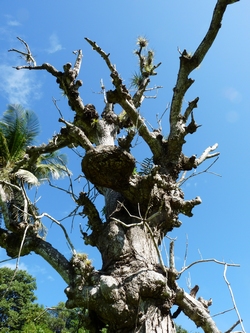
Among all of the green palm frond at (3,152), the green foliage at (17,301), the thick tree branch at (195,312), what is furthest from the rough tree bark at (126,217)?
the green foliage at (17,301)

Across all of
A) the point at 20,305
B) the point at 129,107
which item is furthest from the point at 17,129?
the point at 20,305

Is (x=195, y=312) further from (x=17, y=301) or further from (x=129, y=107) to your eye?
(x=17, y=301)

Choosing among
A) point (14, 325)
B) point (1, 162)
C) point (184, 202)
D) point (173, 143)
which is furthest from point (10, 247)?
point (14, 325)

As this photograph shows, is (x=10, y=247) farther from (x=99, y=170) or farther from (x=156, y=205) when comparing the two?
(x=156, y=205)

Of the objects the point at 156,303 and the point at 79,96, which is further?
the point at 79,96

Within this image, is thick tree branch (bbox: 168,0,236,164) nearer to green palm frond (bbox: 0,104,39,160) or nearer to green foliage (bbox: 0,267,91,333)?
green palm frond (bbox: 0,104,39,160)

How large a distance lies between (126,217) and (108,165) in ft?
2.13

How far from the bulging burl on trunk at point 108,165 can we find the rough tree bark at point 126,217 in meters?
0.01

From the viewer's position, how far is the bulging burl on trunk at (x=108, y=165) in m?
3.34

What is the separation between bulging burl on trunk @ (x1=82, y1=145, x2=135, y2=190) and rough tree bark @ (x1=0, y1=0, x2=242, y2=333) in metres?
0.01

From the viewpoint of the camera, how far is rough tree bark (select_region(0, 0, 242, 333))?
8.79 ft

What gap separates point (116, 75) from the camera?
4.19m

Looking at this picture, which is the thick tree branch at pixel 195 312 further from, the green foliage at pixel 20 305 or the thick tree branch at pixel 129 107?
the green foliage at pixel 20 305

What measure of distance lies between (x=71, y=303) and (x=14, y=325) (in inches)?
1019
